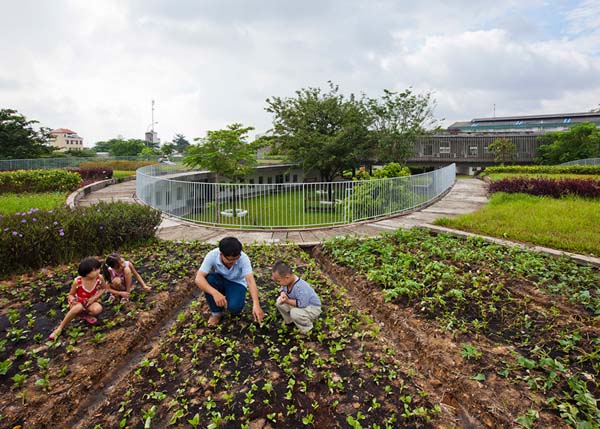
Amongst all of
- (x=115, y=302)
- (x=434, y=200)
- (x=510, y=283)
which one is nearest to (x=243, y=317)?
(x=115, y=302)

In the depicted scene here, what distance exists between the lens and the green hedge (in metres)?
13.6

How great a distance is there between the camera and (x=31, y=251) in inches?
199

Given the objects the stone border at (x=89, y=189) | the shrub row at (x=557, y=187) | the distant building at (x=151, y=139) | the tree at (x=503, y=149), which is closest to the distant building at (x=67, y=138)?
the distant building at (x=151, y=139)

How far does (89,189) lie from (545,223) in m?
16.6

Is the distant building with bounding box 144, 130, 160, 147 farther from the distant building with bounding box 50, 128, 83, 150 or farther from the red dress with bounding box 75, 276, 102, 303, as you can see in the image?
the red dress with bounding box 75, 276, 102, 303

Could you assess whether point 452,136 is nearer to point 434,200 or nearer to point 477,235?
point 434,200

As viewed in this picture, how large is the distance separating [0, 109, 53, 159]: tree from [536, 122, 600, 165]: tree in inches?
1582

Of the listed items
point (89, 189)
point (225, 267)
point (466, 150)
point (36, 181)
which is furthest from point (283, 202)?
point (466, 150)

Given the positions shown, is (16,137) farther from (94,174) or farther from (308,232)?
(308,232)

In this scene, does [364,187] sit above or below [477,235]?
above

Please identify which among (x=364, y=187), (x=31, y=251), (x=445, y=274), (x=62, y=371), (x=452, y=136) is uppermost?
(x=452, y=136)

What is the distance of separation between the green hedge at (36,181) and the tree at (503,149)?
97.6ft

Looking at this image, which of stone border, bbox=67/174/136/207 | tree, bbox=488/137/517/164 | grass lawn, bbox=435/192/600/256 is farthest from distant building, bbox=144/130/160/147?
grass lawn, bbox=435/192/600/256

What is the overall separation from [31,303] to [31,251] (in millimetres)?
1431
